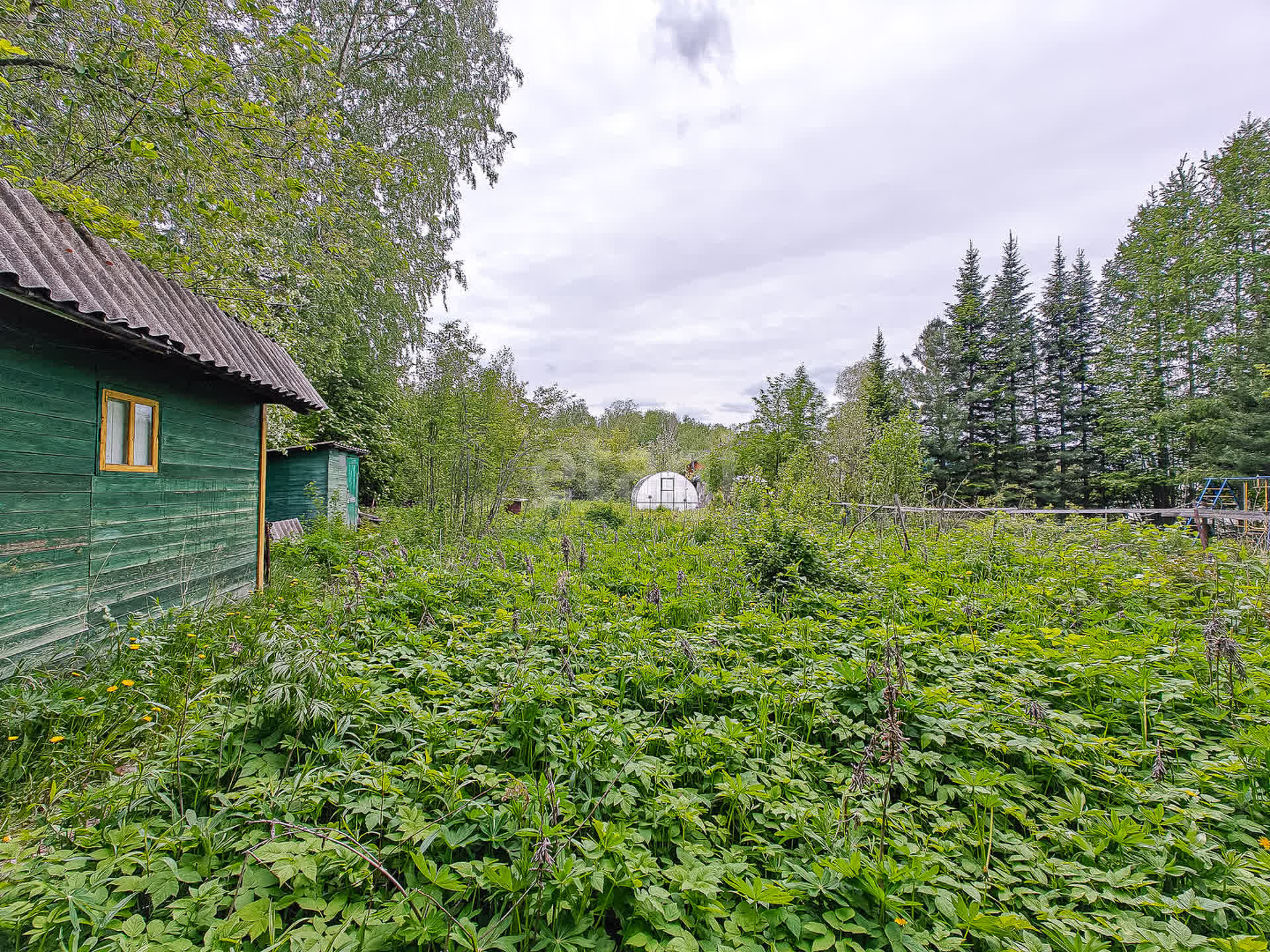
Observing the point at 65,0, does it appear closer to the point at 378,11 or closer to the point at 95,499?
the point at 95,499

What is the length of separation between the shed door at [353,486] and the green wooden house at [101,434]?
5.73 m

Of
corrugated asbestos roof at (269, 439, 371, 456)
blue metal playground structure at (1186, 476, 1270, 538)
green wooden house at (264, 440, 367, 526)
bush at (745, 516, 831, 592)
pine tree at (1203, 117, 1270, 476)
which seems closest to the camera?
bush at (745, 516, 831, 592)

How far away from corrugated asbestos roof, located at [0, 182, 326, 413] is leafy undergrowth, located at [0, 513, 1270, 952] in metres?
2.22

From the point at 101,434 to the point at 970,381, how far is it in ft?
91.6

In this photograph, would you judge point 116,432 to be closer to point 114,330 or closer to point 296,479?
point 114,330

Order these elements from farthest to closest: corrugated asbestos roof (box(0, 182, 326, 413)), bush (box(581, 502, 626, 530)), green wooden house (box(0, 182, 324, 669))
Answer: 1. bush (box(581, 502, 626, 530))
2. green wooden house (box(0, 182, 324, 669))
3. corrugated asbestos roof (box(0, 182, 326, 413))

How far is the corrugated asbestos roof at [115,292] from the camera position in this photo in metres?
2.93

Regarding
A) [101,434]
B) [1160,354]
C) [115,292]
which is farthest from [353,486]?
[1160,354]

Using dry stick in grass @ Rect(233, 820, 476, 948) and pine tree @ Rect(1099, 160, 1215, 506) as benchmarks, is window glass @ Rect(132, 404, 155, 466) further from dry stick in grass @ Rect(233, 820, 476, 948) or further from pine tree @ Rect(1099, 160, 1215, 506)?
pine tree @ Rect(1099, 160, 1215, 506)

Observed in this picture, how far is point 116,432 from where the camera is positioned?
393cm

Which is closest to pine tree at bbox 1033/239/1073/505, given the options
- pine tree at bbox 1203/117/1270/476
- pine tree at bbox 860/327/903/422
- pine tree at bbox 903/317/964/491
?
pine tree at bbox 903/317/964/491

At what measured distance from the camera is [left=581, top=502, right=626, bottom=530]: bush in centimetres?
1220

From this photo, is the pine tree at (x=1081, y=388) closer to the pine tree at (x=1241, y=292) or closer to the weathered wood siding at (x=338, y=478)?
the pine tree at (x=1241, y=292)

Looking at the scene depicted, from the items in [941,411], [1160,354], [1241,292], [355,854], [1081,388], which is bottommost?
[355,854]
